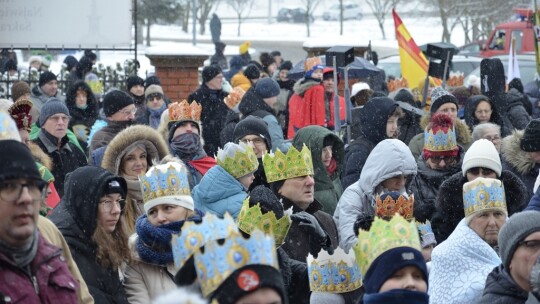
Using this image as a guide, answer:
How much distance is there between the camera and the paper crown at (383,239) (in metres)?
4.84

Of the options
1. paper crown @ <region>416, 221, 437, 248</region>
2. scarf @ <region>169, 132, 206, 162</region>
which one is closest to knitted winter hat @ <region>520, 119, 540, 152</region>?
paper crown @ <region>416, 221, 437, 248</region>

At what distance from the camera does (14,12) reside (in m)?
18.6

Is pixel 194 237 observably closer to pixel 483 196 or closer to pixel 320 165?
pixel 483 196

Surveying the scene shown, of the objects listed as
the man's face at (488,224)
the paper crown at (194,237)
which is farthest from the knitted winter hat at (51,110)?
the paper crown at (194,237)

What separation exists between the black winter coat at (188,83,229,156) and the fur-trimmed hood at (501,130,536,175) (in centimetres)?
482

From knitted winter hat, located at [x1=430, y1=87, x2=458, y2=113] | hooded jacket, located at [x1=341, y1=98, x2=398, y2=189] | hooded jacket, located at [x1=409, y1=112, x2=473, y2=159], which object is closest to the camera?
hooded jacket, located at [x1=341, y1=98, x2=398, y2=189]

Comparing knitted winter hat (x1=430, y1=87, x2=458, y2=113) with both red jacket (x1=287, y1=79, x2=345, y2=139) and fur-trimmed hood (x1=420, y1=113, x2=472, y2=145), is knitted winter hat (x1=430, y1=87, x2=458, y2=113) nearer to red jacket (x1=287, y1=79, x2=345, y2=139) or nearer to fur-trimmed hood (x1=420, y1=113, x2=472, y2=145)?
fur-trimmed hood (x1=420, y1=113, x2=472, y2=145)

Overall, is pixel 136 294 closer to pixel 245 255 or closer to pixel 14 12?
pixel 245 255

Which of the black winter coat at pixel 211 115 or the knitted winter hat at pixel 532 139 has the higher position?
the knitted winter hat at pixel 532 139

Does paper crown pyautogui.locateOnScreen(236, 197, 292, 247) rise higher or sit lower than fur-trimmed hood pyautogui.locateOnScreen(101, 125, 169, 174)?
lower

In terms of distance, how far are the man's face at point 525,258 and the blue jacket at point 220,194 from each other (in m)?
2.50

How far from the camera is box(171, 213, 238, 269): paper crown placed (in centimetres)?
459

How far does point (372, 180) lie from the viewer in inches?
301

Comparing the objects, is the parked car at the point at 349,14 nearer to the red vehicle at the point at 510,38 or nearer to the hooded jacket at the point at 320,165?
the red vehicle at the point at 510,38
